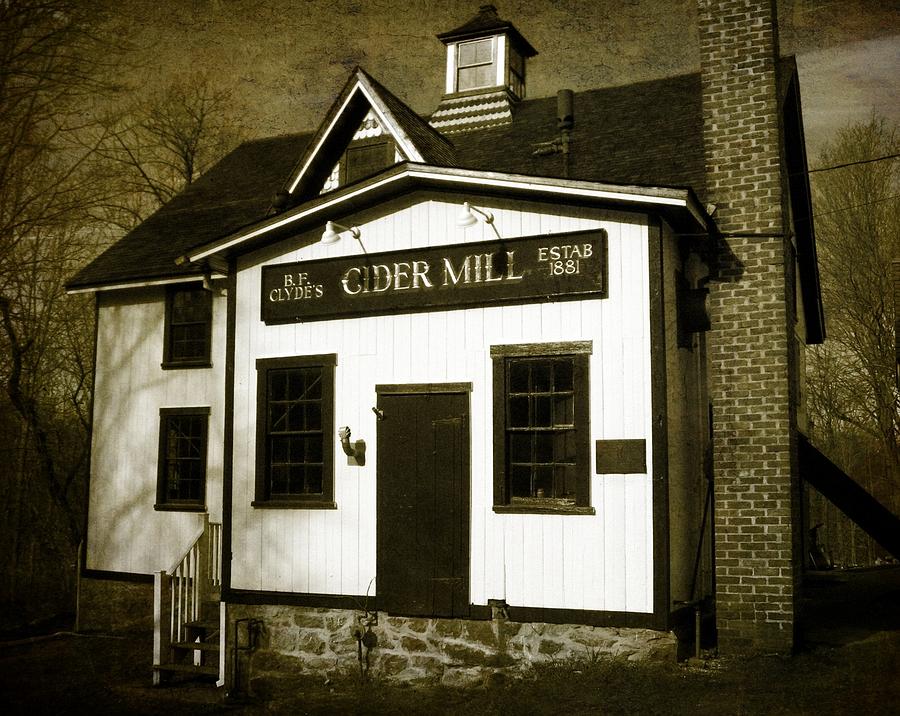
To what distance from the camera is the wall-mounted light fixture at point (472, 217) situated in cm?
1043

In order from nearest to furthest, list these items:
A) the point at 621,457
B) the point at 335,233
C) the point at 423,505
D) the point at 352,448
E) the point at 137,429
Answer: the point at 621,457
the point at 423,505
the point at 352,448
the point at 335,233
the point at 137,429

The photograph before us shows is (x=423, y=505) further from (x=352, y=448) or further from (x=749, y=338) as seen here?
(x=749, y=338)

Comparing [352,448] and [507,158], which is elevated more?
[507,158]

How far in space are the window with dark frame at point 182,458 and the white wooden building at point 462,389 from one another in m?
2.05

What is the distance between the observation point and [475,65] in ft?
62.4

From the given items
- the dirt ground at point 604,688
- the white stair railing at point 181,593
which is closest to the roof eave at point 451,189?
the white stair railing at point 181,593

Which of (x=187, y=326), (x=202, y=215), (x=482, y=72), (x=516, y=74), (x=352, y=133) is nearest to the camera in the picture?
(x=352, y=133)

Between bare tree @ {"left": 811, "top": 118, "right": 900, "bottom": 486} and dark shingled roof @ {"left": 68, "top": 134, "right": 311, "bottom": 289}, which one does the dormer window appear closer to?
dark shingled roof @ {"left": 68, "top": 134, "right": 311, "bottom": 289}

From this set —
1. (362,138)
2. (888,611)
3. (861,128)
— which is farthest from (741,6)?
(861,128)

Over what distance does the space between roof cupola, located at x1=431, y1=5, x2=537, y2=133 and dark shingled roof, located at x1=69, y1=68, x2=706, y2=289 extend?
425mm

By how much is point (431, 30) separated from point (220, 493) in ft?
31.5

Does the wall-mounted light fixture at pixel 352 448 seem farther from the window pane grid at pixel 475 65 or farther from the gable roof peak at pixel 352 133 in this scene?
the window pane grid at pixel 475 65

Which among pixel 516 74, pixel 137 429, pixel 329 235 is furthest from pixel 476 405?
pixel 516 74

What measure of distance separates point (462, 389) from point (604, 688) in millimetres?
3545
